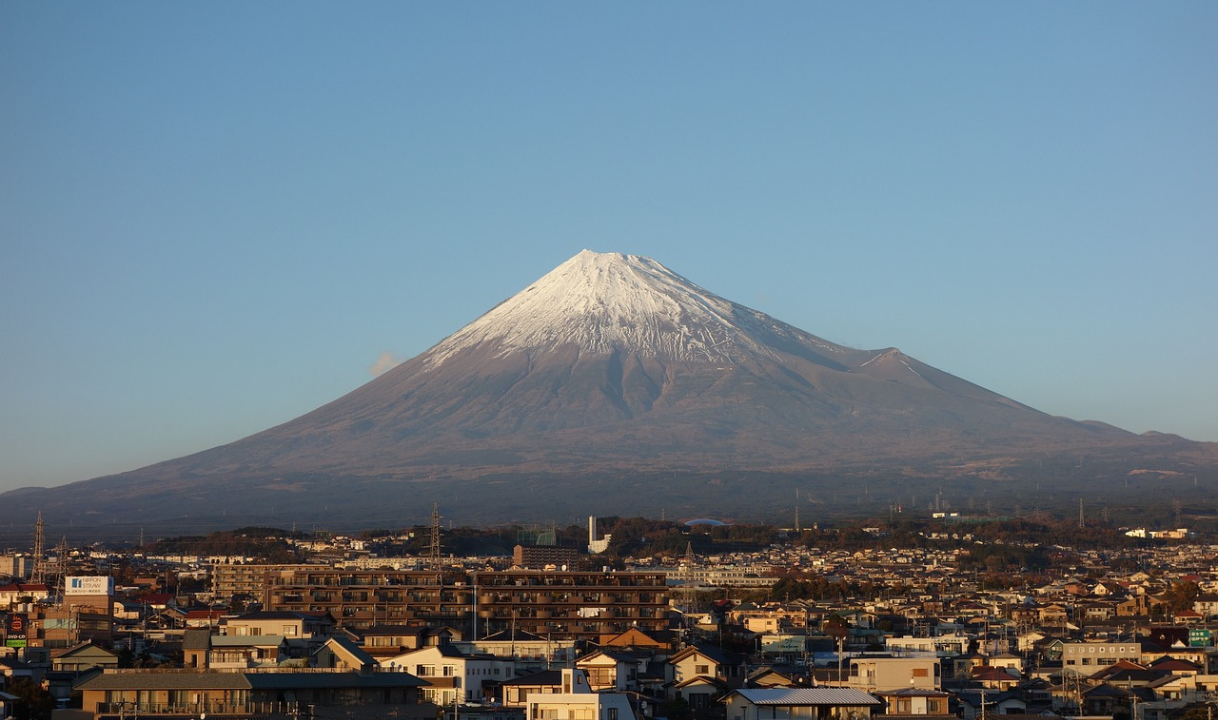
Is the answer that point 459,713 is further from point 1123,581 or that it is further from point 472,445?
point 472,445

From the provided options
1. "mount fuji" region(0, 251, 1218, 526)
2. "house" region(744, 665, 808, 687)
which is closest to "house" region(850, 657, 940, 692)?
"house" region(744, 665, 808, 687)

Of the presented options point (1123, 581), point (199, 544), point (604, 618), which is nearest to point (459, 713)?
point (604, 618)

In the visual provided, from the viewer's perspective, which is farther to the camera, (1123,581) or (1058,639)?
(1123,581)

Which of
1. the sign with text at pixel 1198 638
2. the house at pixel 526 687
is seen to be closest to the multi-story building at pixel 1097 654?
the sign with text at pixel 1198 638

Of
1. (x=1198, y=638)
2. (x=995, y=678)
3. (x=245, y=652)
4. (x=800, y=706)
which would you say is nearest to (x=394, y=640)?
(x=245, y=652)

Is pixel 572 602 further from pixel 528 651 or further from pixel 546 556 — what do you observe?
pixel 546 556

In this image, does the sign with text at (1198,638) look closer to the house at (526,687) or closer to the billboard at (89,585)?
the house at (526,687)

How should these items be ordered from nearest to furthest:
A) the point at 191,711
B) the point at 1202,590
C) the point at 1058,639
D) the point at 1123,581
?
1. the point at 191,711
2. the point at 1058,639
3. the point at 1202,590
4. the point at 1123,581
